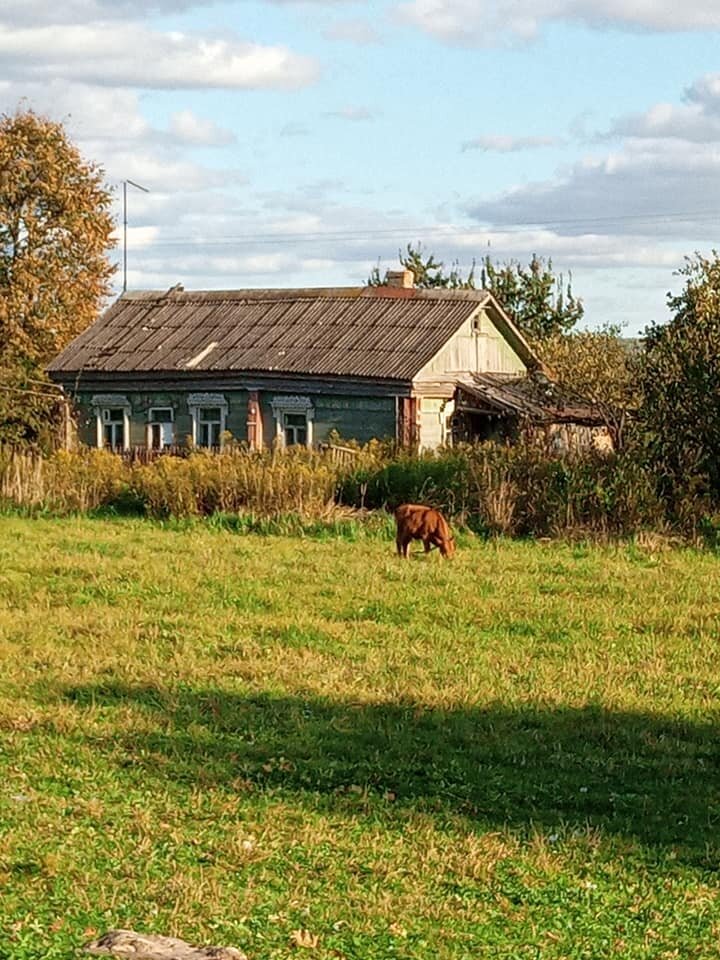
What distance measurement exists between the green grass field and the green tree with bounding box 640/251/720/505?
20.9 feet

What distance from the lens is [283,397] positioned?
1478 inches

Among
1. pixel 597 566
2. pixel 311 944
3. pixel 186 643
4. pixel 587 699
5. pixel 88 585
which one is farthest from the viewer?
pixel 597 566

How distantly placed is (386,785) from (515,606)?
20.9 feet

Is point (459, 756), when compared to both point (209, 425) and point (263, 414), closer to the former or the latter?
point (263, 414)

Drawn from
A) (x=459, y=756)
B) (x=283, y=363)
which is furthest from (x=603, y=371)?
(x=459, y=756)

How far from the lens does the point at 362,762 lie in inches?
368

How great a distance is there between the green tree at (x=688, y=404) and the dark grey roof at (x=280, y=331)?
36.3ft

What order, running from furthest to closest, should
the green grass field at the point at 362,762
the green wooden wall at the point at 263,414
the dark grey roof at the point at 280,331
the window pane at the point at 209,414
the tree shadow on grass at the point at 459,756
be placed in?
1. the window pane at the point at 209,414
2. the dark grey roof at the point at 280,331
3. the green wooden wall at the point at 263,414
4. the tree shadow on grass at the point at 459,756
5. the green grass field at the point at 362,762

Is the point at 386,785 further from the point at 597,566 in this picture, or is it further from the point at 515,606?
the point at 597,566

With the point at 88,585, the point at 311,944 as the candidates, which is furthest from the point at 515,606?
the point at 311,944

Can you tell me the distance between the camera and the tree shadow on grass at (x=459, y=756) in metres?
8.48

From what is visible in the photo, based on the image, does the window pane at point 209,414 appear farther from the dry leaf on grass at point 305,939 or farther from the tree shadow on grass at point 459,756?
the dry leaf on grass at point 305,939

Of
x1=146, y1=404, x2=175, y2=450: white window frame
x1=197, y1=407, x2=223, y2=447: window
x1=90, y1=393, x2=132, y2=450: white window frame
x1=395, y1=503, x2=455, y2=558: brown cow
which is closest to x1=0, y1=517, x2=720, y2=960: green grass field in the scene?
x1=395, y1=503, x2=455, y2=558: brown cow

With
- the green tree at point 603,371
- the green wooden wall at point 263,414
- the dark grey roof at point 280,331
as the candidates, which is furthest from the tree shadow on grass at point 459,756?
the green wooden wall at point 263,414
